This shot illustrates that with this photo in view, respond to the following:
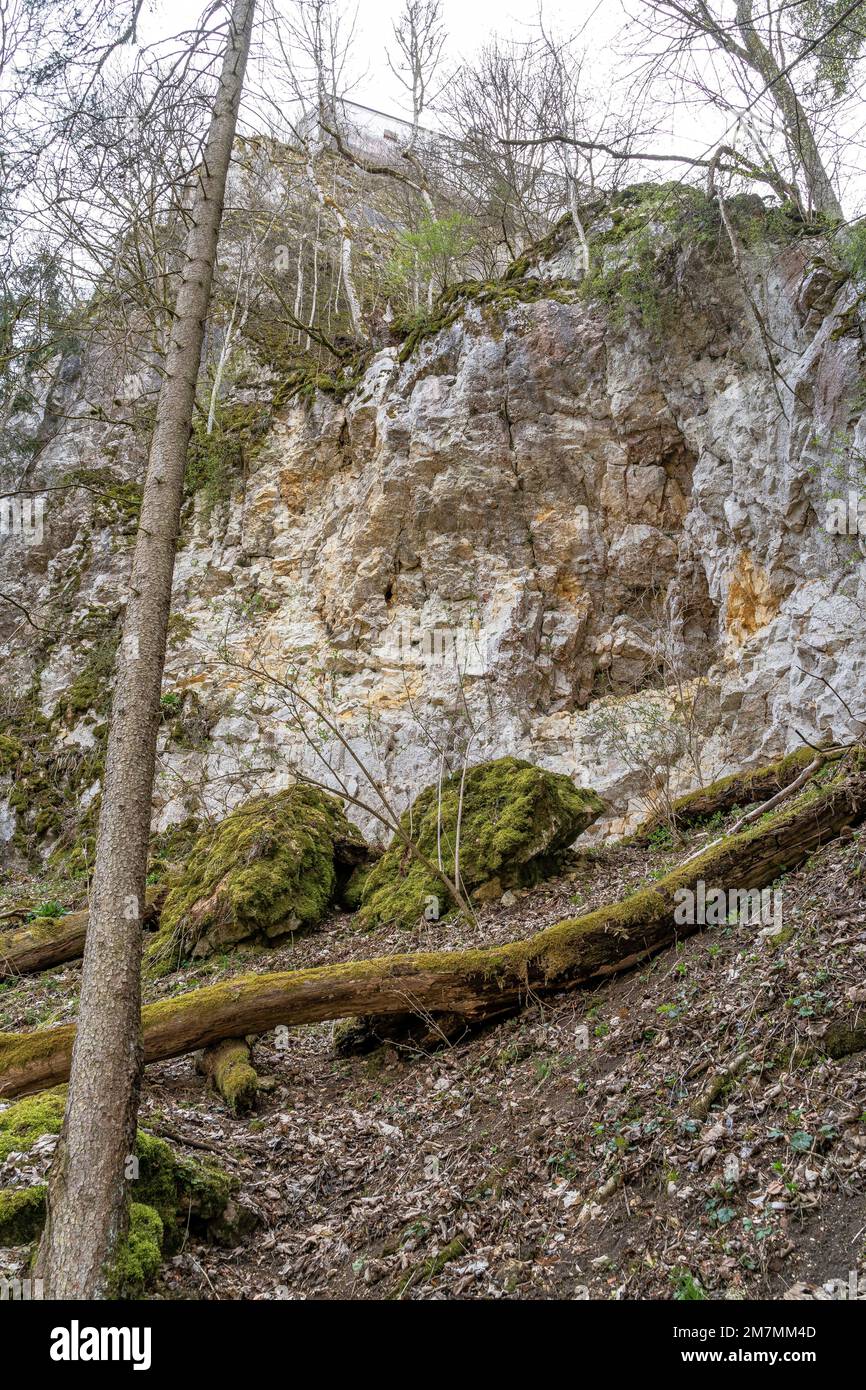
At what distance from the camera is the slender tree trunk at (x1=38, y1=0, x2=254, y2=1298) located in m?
3.10

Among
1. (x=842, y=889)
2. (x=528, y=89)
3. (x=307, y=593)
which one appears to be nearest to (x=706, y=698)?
(x=842, y=889)

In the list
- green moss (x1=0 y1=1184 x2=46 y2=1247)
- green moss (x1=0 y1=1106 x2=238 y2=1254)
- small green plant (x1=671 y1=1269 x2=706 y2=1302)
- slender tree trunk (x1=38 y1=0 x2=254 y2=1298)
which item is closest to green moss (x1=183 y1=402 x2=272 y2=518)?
slender tree trunk (x1=38 y1=0 x2=254 y2=1298)

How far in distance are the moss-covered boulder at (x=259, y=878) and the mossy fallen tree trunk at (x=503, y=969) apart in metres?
2.65

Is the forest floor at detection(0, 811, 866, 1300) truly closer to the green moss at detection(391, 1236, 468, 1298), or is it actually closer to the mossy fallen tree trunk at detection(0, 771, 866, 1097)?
the green moss at detection(391, 1236, 468, 1298)

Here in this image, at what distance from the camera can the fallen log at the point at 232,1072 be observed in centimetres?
496

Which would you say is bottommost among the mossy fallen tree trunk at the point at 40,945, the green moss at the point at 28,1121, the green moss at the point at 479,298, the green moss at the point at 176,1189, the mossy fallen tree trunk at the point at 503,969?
the mossy fallen tree trunk at the point at 40,945

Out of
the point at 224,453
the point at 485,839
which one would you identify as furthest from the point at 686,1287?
the point at 224,453

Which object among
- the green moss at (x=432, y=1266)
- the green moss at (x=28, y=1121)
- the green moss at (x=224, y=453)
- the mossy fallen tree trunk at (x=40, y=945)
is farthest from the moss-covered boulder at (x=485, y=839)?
the green moss at (x=224, y=453)

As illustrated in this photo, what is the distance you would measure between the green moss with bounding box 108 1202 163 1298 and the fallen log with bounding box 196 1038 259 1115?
1432 millimetres

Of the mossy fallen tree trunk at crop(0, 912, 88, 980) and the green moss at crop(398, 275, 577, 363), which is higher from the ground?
the green moss at crop(398, 275, 577, 363)

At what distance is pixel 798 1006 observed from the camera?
12.6 ft

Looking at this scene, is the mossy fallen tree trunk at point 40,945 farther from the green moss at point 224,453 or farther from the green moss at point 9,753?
the green moss at point 224,453
